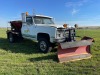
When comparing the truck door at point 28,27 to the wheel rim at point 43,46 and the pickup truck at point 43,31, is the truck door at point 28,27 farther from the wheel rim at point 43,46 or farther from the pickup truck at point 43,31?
the wheel rim at point 43,46

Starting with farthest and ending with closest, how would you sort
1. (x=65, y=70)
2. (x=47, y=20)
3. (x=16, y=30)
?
1. (x=16, y=30)
2. (x=47, y=20)
3. (x=65, y=70)

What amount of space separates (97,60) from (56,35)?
2.31m

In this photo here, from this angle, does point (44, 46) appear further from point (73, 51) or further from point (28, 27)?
point (28, 27)

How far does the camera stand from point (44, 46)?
8562 millimetres

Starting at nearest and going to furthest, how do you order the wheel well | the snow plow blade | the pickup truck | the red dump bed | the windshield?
the snow plow blade
the pickup truck
the wheel well
the windshield
the red dump bed

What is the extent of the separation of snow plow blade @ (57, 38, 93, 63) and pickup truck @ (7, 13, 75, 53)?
1.02 metres

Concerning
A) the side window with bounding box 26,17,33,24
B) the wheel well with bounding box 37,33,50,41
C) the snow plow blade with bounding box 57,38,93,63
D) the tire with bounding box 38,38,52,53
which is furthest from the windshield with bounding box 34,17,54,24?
the snow plow blade with bounding box 57,38,93,63

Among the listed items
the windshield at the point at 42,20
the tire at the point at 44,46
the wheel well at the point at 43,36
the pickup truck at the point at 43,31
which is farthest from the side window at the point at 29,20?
the tire at the point at 44,46

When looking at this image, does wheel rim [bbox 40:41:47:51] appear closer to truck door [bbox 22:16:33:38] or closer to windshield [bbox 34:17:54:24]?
truck door [bbox 22:16:33:38]

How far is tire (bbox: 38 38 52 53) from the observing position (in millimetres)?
8367

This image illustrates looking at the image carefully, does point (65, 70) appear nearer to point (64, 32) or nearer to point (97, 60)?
point (97, 60)

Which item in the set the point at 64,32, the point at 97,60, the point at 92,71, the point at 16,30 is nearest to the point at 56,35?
the point at 64,32

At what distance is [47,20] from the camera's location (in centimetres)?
1031

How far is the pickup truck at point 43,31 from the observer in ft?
26.7
